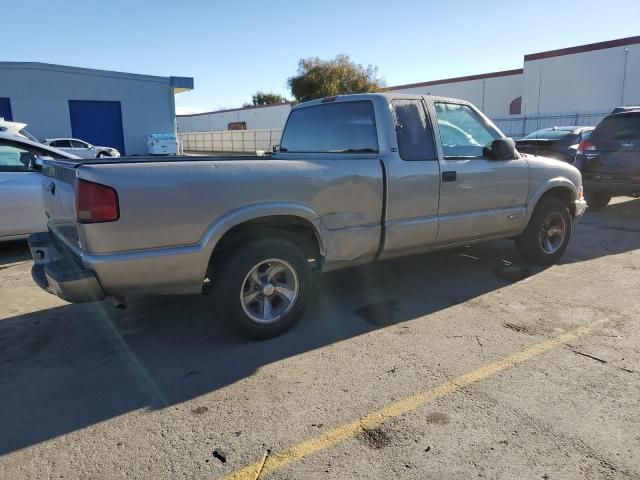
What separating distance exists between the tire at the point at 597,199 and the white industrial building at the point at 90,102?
78.5 feet

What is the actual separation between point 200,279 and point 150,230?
1.72 ft

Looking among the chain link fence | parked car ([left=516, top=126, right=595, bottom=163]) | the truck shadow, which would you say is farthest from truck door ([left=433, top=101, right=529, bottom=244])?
the chain link fence

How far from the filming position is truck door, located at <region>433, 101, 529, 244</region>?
4.85 metres

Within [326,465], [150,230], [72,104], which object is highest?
[72,104]

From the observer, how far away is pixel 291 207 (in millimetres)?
3793

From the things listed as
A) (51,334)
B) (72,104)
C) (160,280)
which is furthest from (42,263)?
(72,104)

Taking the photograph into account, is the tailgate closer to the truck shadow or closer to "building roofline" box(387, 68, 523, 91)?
the truck shadow

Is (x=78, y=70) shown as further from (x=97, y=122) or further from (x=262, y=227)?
(x=262, y=227)

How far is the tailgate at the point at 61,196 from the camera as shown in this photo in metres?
Answer: 3.48

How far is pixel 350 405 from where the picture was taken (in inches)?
120

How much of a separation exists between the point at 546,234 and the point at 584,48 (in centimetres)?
3252

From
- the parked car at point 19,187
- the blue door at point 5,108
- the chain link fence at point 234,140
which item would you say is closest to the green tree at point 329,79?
the chain link fence at point 234,140

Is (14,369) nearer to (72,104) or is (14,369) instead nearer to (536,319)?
(536,319)

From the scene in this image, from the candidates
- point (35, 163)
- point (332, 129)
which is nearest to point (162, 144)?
point (35, 163)
